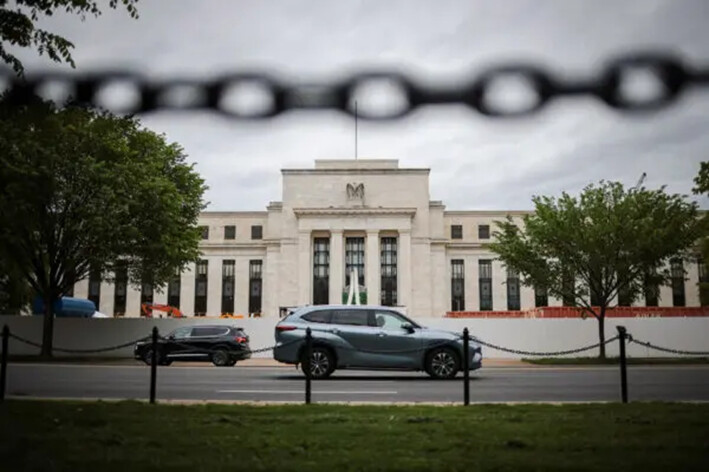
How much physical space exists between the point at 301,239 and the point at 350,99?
67.1m

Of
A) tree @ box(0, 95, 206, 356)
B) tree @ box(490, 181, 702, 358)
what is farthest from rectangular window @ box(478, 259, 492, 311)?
tree @ box(0, 95, 206, 356)

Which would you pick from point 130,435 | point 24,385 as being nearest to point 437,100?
point 130,435

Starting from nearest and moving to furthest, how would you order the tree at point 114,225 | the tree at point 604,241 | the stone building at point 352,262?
the tree at point 114,225
the tree at point 604,241
the stone building at point 352,262

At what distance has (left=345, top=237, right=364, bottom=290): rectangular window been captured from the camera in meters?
69.6

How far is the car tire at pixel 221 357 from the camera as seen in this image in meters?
26.0

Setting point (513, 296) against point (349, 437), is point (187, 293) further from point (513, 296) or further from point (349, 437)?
point (349, 437)

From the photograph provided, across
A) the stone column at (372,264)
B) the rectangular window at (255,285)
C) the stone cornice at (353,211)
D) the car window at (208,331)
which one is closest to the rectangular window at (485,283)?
the stone cornice at (353,211)

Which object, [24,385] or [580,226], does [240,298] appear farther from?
[24,385]

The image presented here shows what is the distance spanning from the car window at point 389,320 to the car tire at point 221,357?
986cm

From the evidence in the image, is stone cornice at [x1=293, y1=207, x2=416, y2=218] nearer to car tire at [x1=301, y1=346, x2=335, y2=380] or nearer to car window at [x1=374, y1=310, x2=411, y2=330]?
car window at [x1=374, y1=310, x2=411, y2=330]

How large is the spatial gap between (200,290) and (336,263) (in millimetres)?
16307

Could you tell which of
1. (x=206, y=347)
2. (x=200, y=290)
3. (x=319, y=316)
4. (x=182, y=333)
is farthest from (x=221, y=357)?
(x=200, y=290)

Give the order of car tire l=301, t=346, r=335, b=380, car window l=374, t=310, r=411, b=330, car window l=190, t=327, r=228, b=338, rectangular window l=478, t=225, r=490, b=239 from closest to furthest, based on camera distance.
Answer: car tire l=301, t=346, r=335, b=380
car window l=374, t=310, r=411, b=330
car window l=190, t=327, r=228, b=338
rectangular window l=478, t=225, r=490, b=239

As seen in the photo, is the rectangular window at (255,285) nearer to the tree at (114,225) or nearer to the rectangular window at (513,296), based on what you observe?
the rectangular window at (513,296)
